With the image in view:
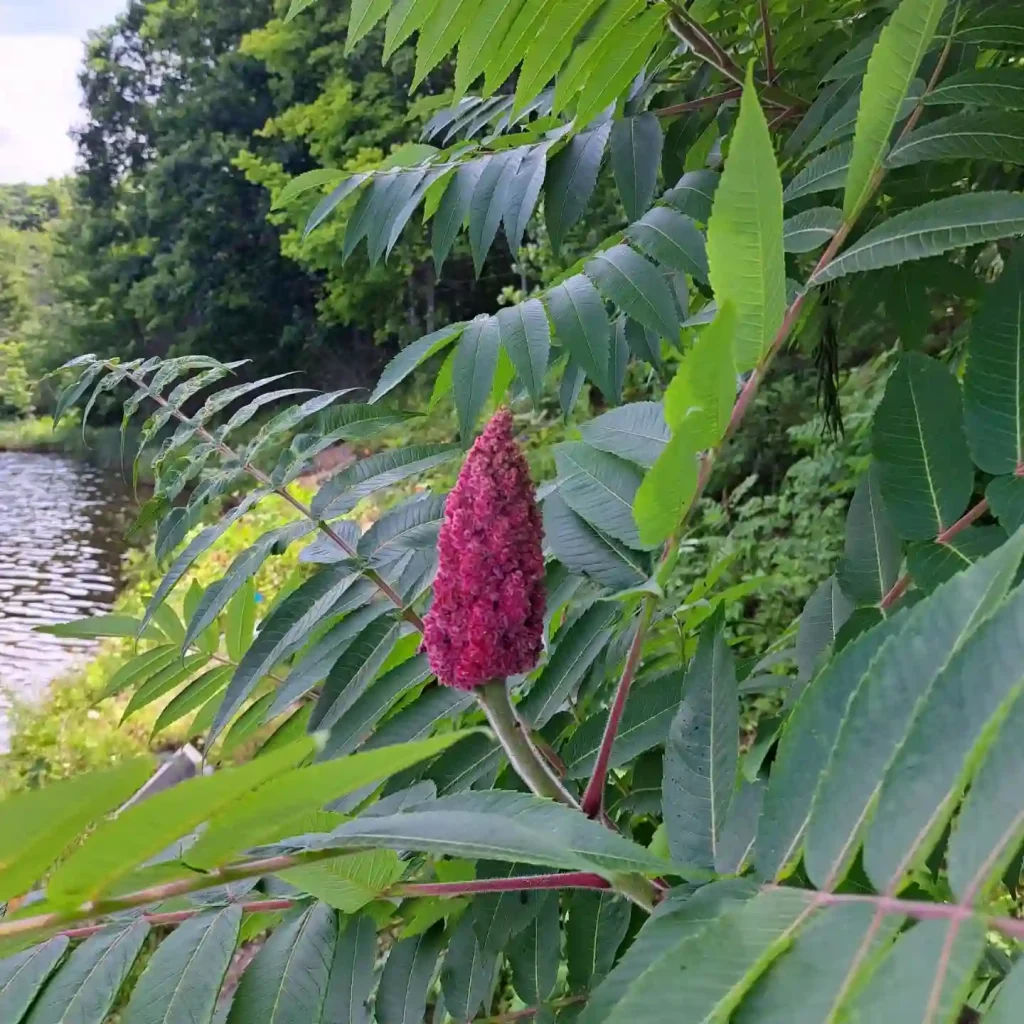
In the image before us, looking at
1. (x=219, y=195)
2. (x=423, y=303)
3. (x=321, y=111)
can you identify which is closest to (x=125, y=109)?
(x=219, y=195)

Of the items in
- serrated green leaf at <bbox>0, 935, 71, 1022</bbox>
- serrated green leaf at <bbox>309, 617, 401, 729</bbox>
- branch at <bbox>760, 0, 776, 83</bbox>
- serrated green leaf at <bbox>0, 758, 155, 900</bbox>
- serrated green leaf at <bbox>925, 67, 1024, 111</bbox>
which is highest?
branch at <bbox>760, 0, 776, 83</bbox>

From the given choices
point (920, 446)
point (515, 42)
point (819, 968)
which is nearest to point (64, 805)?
point (819, 968)

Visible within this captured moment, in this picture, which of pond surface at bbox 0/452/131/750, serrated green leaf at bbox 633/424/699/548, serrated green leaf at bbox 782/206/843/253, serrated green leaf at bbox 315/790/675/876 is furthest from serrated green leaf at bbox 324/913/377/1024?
pond surface at bbox 0/452/131/750

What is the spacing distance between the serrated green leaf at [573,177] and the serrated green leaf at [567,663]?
0.57m

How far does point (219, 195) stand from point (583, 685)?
11.2m

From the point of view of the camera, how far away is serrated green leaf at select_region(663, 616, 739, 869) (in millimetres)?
581

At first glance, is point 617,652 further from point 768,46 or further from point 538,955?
point 768,46

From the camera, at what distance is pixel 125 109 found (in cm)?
1152

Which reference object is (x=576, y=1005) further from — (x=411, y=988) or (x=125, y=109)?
(x=125, y=109)

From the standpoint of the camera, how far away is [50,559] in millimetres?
5777

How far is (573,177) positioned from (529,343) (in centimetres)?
37

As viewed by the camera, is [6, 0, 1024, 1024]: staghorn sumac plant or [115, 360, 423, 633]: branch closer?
[6, 0, 1024, 1024]: staghorn sumac plant

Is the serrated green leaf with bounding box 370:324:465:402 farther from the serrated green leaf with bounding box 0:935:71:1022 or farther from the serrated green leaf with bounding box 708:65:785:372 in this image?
the serrated green leaf with bounding box 0:935:71:1022

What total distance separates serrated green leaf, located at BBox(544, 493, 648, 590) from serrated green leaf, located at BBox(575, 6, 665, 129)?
0.59 m
